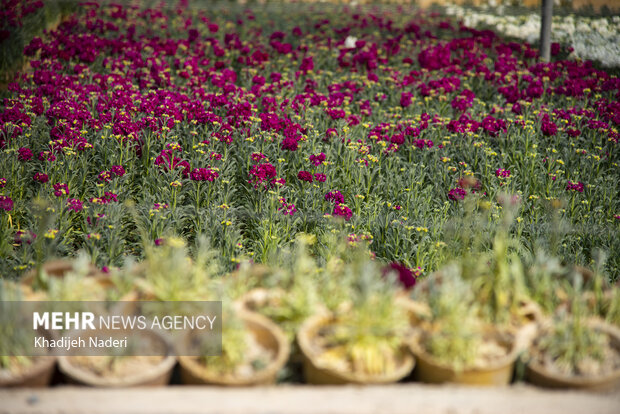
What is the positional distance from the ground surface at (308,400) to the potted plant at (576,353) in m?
0.05

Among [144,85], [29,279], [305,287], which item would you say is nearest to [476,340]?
[305,287]

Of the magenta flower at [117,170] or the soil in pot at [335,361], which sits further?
the magenta flower at [117,170]

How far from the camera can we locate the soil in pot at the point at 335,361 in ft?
6.73

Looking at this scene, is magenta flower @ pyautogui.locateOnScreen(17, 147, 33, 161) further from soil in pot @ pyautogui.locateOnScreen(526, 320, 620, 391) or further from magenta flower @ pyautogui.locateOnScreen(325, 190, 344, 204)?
soil in pot @ pyautogui.locateOnScreen(526, 320, 620, 391)

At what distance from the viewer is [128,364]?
2.17m

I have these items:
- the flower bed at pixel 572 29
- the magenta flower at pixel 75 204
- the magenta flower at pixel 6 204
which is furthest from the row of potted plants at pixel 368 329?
the flower bed at pixel 572 29

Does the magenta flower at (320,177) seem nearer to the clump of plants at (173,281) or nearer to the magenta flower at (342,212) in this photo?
the magenta flower at (342,212)

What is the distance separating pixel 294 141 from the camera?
4.51m

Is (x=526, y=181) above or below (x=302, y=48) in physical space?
below

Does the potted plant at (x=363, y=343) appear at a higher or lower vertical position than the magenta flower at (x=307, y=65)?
lower

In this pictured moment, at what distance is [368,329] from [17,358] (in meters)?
1.22

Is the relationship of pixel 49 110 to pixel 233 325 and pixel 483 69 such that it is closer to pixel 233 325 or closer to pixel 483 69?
pixel 233 325

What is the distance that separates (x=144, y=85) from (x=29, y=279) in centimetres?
385

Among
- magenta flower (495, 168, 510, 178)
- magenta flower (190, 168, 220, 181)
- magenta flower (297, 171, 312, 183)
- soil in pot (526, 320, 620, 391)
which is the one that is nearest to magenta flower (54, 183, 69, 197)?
magenta flower (190, 168, 220, 181)
